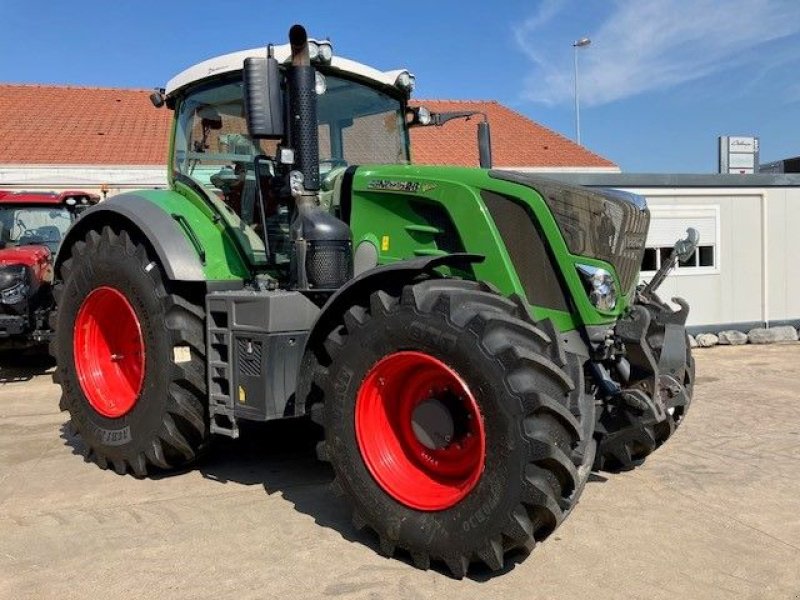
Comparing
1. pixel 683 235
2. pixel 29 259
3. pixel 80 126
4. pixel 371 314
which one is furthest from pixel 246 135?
pixel 80 126

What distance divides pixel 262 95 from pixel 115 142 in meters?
14.1

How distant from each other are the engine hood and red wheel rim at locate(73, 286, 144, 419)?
12.9 feet

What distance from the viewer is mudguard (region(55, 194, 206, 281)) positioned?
4316 mm

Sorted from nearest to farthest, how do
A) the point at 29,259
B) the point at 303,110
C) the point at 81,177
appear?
the point at 303,110 < the point at 29,259 < the point at 81,177

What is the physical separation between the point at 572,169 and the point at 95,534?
17026 mm

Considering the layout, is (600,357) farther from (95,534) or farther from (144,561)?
(95,534)

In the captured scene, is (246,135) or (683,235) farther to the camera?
(683,235)

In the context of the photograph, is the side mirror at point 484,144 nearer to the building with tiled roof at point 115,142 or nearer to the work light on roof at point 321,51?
the work light on roof at point 321,51

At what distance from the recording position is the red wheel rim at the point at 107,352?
4980 millimetres

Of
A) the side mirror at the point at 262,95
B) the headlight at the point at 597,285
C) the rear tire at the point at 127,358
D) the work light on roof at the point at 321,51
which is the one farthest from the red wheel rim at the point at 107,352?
the headlight at the point at 597,285

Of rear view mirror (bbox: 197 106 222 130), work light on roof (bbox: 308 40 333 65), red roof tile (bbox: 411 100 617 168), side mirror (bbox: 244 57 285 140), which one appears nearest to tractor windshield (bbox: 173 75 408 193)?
rear view mirror (bbox: 197 106 222 130)

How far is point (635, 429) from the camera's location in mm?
3822

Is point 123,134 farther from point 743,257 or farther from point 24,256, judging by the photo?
point 743,257

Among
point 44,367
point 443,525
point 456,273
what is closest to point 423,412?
point 443,525
